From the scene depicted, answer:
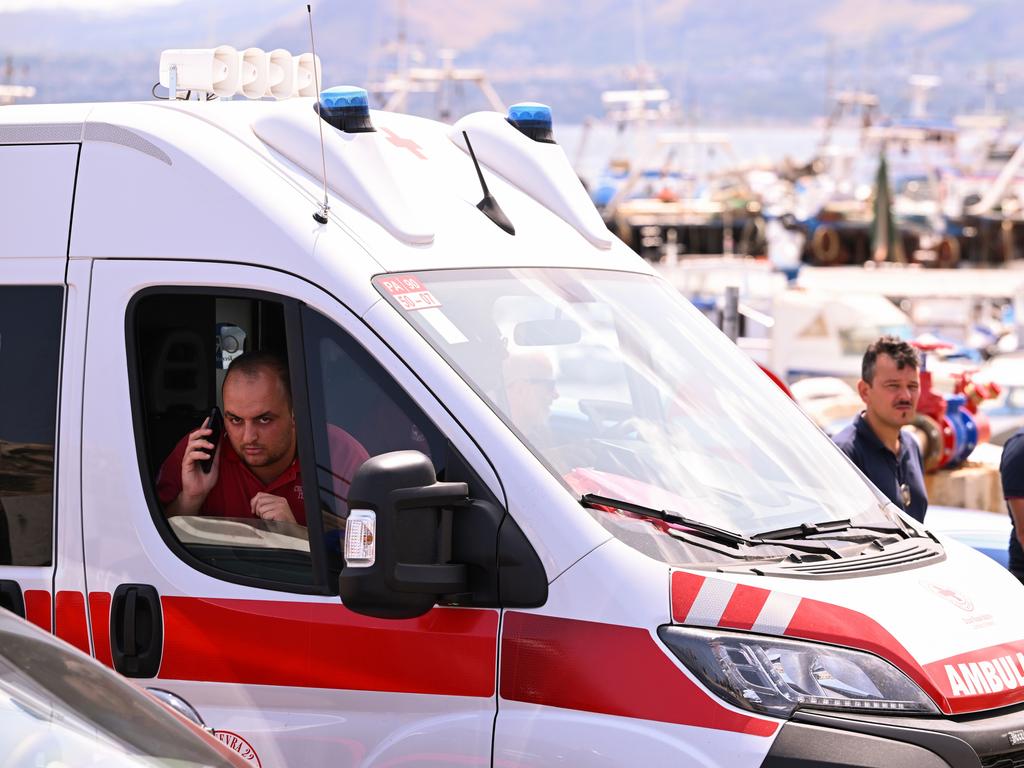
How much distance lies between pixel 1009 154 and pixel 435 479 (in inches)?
3651

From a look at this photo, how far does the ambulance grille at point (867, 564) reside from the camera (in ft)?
11.4

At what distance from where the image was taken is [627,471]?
3643 millimetres

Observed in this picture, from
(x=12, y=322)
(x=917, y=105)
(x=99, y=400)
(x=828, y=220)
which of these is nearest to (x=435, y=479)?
(x=99, y=400)

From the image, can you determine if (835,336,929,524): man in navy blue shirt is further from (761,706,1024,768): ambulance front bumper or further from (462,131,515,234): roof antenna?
(761,706,1024,768): ambulance front bumper

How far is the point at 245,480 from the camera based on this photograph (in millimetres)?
4004

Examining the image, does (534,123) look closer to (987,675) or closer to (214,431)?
(214,431)

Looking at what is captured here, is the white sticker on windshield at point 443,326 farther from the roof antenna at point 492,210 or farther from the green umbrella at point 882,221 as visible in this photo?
the green umbrella at point 882,221

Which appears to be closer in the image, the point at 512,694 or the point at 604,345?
the point at 512,694

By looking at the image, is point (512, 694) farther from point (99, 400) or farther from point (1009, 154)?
point (1009, 154)

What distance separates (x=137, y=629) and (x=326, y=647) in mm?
494

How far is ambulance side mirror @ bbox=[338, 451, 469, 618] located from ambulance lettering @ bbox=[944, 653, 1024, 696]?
106cm

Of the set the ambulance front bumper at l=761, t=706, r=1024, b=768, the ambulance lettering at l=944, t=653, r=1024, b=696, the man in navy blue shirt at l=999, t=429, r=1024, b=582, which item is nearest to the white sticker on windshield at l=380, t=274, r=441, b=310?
the ambulance front bumper at l=761, t=706, r=1024, b=768

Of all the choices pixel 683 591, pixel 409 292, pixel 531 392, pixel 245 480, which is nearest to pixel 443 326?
pixel 409 292

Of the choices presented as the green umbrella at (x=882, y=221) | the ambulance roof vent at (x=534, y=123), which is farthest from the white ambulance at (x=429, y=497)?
the green umbrella at (x=882, y=221)
